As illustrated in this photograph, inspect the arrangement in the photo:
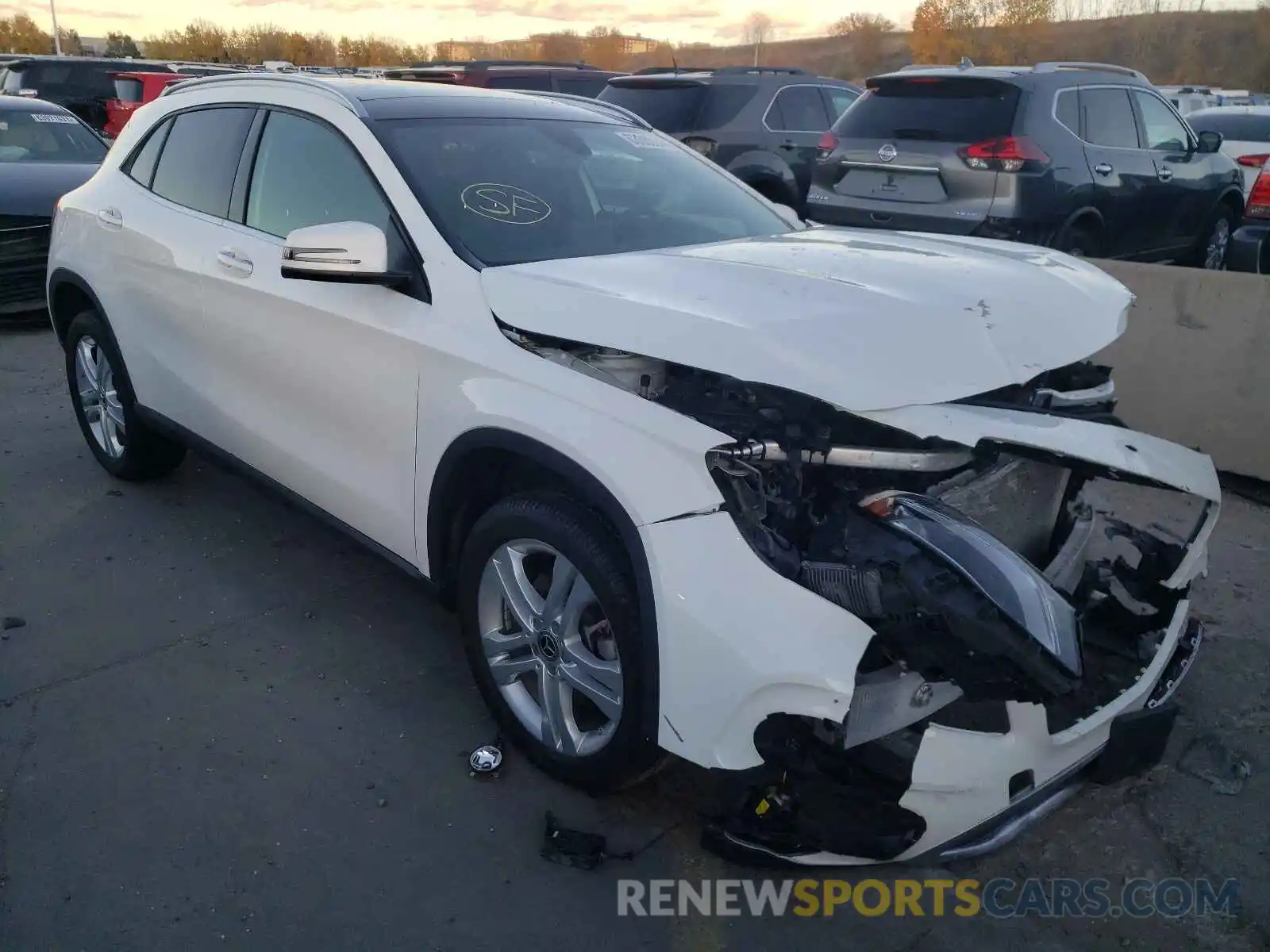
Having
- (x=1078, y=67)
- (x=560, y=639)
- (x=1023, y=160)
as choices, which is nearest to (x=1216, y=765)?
(x=560, y=639)

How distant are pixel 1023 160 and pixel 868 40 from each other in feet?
238

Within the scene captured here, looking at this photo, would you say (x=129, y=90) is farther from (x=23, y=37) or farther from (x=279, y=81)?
(x=23, y=37)

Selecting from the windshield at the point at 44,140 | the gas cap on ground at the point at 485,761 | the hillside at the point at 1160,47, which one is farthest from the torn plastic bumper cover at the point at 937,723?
the hillside at the point at 1160,47

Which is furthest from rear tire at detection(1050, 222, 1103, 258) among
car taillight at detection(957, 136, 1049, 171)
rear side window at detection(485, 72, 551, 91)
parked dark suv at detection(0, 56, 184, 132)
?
parked dark suv at detection(0, 56, 184, 132)

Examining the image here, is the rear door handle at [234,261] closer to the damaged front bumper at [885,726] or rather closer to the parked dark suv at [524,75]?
the damaged front bumper at [885,726]

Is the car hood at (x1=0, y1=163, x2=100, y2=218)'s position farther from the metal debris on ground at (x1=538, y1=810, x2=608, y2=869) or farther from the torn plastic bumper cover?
the torn plastic bumper cover

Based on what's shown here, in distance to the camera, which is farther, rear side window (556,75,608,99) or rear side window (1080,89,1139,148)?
rear side window (556,75,608,99)

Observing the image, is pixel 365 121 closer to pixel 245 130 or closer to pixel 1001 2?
pixel 245 130

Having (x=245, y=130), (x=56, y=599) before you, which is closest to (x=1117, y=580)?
(x=245, y=130)

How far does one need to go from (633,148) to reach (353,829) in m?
2.61

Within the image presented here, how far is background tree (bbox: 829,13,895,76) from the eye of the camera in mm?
71188

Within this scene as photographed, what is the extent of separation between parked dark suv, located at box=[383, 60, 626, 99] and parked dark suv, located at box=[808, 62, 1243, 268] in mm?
4879

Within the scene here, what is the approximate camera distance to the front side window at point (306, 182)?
3260 millimetres

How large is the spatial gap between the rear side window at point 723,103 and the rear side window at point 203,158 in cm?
656
